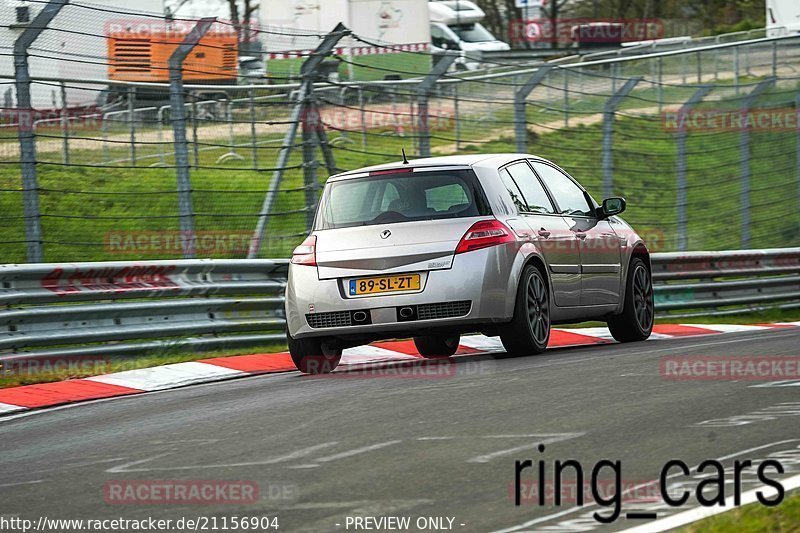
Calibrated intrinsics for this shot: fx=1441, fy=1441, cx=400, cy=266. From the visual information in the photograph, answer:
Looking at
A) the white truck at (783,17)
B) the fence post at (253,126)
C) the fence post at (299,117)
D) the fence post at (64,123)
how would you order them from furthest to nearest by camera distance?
the white truck at (783,17) < the fence post at (253,126) < the fence post at (299,117) < the fence post at (64,123)

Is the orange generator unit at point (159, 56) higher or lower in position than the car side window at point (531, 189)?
higher

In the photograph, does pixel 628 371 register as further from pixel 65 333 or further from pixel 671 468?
pixel 65 333

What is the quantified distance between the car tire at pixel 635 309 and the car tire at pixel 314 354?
8.92 feet

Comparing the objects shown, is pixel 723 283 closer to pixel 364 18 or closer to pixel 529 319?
pixel 529 319

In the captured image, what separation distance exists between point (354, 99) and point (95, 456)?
8208mm

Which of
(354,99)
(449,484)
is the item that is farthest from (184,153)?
(449,484)

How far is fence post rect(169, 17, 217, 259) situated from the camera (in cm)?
1208

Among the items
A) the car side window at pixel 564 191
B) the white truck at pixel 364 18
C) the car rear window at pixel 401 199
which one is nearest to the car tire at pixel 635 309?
the car side window at pixel 564 191

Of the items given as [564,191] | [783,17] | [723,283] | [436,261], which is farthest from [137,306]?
[783,17]

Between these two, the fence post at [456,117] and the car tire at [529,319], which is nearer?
the car tire at [529,319]

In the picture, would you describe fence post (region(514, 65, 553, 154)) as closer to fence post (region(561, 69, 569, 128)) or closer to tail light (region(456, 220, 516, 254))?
fence post (region(561, 69, 569, 128))

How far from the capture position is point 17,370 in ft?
33.6

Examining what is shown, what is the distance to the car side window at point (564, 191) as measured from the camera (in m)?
11.2

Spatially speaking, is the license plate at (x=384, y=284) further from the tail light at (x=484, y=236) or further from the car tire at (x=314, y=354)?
the car tire at (x=314, y=354)
